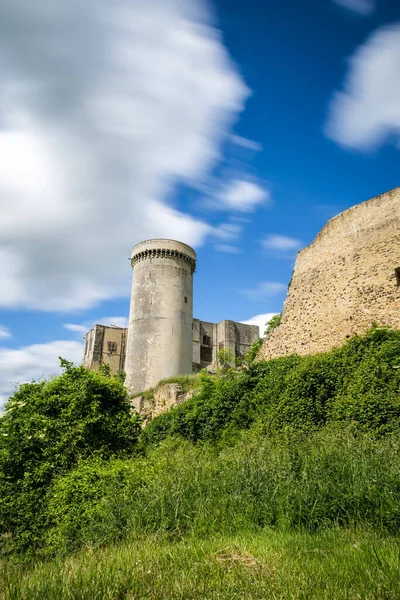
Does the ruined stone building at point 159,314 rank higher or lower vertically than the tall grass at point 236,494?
higher

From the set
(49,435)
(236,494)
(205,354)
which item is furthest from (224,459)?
(205,354)

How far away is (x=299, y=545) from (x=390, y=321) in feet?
27.5

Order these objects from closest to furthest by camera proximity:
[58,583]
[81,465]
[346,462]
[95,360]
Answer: [58,583] → [346,462] → [81,465] → [95,360]

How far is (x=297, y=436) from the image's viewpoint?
9250mm

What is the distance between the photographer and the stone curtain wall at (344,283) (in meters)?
12.5

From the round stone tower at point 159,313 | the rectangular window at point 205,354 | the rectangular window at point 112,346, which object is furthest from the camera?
the rectangular window at point 112,346

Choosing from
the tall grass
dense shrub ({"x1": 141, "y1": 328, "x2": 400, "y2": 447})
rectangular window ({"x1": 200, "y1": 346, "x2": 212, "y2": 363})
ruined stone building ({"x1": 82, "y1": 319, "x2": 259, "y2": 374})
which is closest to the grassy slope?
the tall grass

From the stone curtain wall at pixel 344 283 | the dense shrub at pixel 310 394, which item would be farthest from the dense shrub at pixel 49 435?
the stone curtain wall at pixel 344 283

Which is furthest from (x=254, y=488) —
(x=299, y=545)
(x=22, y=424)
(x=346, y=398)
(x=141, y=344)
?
(x=141, y=344)

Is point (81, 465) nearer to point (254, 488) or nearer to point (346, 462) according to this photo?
point (254, 488)

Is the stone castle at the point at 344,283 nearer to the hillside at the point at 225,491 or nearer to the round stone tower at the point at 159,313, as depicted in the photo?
the hillside at the point at 225,491

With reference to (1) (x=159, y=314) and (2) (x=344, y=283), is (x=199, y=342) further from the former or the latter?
(2) (x=344, y=283)

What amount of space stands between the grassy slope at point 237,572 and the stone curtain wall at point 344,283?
825 cm

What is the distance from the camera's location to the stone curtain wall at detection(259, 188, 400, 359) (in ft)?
40.9
